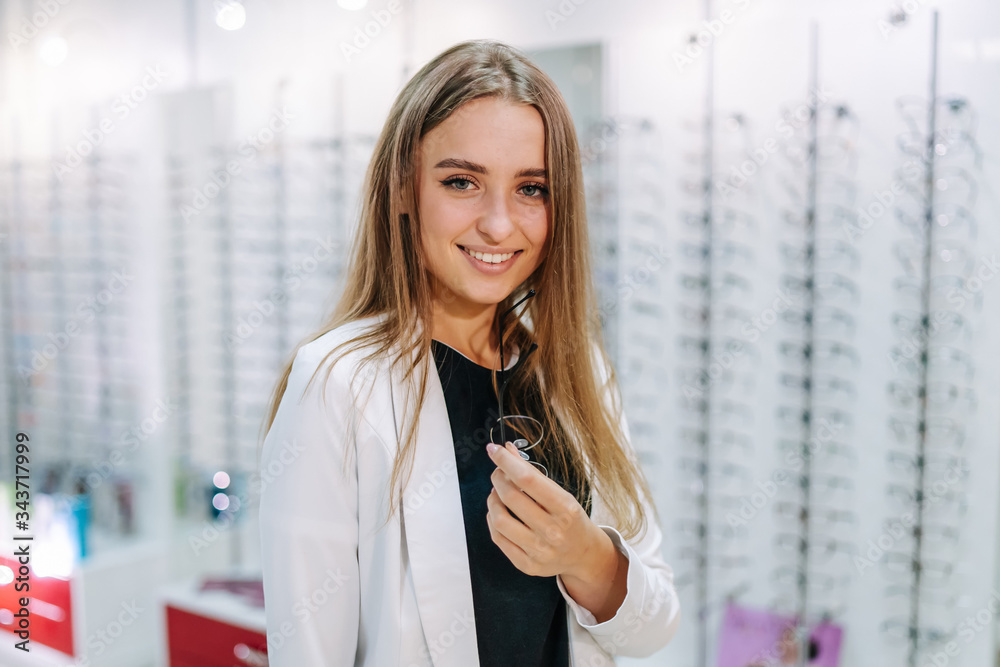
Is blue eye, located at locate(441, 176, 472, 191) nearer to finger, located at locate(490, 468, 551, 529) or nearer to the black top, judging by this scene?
the black top

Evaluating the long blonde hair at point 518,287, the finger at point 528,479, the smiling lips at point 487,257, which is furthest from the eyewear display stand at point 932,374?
the finger at point 528,479

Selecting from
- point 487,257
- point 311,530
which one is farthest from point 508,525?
point 487,257

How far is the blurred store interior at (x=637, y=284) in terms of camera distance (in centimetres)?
260

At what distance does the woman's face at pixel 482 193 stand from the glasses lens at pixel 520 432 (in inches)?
8.6

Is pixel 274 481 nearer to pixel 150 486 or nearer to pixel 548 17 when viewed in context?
pixel 548 17

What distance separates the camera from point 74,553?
11.3 ft

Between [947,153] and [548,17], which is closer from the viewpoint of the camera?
[947,153]

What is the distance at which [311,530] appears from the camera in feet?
3.52

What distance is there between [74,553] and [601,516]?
126 inches

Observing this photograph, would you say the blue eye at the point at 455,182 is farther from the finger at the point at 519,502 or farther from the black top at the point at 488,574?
the finger at the point at 519,502

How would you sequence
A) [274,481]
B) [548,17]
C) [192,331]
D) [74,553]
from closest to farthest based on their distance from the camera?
[274,481] < [548,17] < [74,553] < [192,331]

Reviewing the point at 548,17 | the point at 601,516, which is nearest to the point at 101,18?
the point at 548,17

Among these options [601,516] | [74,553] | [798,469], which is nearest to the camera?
[601,516]

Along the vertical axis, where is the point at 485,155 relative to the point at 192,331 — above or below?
above
